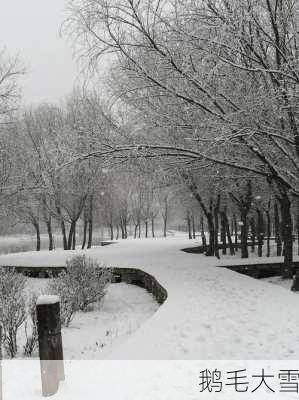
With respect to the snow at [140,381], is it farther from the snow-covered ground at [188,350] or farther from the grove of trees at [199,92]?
the grove of trees at [199,92]

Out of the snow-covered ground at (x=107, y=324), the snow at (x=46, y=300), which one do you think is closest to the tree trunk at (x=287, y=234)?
the snow-covered ground at (x=107, y=324)

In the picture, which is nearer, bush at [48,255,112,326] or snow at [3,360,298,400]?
snow at [3,360,298,400]

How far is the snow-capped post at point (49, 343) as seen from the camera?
4.04 m

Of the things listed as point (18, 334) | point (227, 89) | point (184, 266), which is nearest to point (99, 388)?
point (18, 334)

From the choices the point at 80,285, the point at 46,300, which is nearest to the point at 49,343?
the point at 46,300

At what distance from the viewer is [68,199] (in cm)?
2848

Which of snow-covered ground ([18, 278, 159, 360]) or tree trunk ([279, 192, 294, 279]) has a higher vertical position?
tree trunk ([279, 192, 294, 279])

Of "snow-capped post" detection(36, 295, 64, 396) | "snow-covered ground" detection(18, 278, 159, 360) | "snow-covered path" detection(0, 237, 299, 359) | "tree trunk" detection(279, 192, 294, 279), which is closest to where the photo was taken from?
"snow-capped post" detection(36, 295, 64, 396)

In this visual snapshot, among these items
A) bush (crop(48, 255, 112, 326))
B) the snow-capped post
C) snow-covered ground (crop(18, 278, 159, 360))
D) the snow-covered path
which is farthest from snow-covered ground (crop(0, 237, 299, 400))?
bush (crop(48, 255, 112, 326))

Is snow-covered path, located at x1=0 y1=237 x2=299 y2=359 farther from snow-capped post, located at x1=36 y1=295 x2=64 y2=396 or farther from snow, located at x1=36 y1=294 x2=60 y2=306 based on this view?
snow, located at x1=36 y1=294 x2=60 y2=306

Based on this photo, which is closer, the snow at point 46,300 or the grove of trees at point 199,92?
the snow at point 46,300

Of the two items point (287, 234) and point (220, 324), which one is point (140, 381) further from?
point (287, 234)

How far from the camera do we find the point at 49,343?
407 cm

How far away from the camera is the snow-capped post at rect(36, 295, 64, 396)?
404 centimetres
